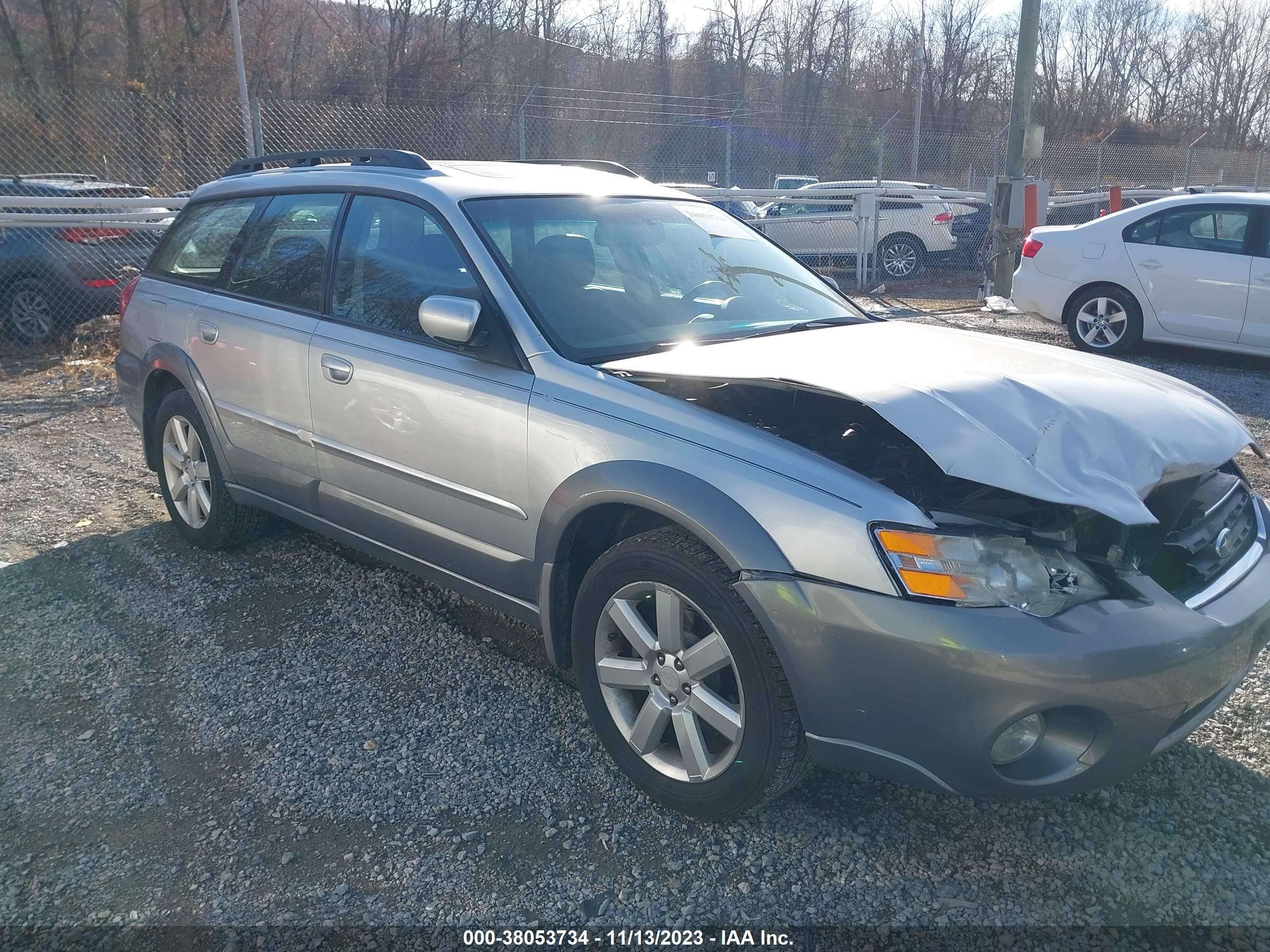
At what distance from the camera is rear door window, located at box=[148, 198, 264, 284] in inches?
177

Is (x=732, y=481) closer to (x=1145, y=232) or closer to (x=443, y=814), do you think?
(x=443, y=814)

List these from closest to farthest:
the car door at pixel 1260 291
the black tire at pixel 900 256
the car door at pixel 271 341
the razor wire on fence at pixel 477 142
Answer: the car door at pixel 271 341, the car door at pixel 1260 291, the razor wire on fence at pixel 477 142, the black tire at pixel 900 256

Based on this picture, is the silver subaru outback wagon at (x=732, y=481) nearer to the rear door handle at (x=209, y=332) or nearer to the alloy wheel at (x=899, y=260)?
the rear door handle at (x=209, y=332)

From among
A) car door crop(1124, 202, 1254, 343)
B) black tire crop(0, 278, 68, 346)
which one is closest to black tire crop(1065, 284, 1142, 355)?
car door crop(1124, 202, 1254, 343)

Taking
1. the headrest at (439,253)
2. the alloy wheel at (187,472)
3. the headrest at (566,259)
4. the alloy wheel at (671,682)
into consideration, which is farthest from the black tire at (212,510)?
the alloy wheel at (671,682)

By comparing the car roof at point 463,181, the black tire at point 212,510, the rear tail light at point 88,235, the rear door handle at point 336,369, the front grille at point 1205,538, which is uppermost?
the car roof at point 463,181

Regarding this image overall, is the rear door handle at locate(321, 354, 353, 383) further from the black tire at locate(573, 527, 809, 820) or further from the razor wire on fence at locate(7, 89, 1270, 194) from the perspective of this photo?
the razor wire on fence at locate(7, 89, 1270, 194)

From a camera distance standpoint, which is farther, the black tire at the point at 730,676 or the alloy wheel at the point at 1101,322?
the alloy wheel at the point at 1101,322

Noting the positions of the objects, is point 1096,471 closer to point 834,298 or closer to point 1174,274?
point 834,298

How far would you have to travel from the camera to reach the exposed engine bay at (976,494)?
2.52m

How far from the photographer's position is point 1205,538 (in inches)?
106

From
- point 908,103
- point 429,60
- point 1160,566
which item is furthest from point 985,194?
point 908,103

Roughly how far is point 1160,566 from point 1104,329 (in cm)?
731

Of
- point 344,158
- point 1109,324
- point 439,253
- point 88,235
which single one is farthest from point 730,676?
point 88,235
